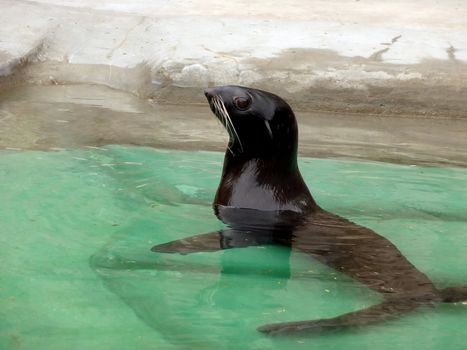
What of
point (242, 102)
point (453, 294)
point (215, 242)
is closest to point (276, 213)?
point (215, 242)

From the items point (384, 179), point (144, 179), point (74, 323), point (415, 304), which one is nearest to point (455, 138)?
point (384, 179)

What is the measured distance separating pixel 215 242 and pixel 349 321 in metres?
1.00

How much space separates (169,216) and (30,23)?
4889 mm

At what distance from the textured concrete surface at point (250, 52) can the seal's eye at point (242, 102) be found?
3.10 meters

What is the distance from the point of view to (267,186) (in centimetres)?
468

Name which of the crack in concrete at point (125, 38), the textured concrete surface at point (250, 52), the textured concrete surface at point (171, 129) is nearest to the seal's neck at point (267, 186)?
the textured concrete surface at point (171, 129)

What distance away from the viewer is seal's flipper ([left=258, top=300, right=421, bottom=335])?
3.35 meters

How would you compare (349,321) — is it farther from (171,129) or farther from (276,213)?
(171,129)

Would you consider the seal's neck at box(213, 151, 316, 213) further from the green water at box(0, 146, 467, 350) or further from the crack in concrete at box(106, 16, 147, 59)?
the crack in concrete at box(106, 16, 147, 59)

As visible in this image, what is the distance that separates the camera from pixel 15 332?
10.8 ft

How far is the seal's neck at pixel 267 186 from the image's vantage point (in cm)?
464

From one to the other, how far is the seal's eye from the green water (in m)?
0.61

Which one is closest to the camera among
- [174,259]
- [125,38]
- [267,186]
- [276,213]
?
[174,259]

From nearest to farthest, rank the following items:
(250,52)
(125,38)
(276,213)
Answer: (276,213) < (250,52) < (125,38)
